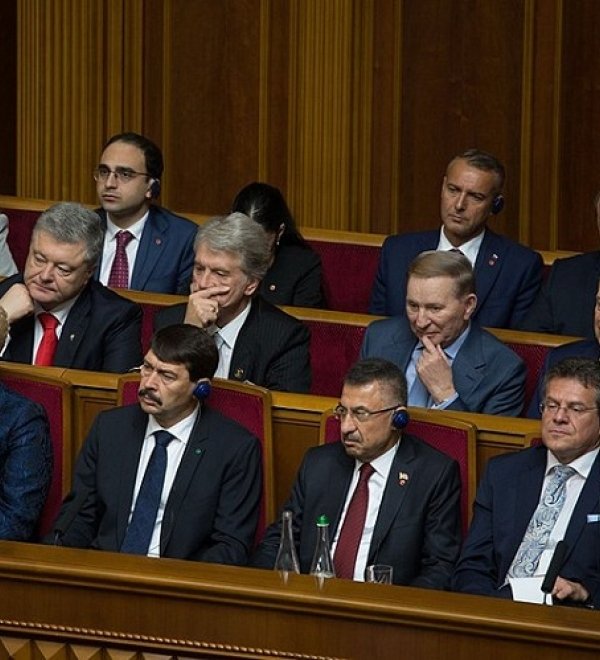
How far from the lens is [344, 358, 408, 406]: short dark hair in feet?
11.3

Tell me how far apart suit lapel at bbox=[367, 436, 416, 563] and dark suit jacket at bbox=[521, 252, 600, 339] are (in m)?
0.92

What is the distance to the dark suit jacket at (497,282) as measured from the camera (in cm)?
448

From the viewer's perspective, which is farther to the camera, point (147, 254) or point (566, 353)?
point (147, 254)

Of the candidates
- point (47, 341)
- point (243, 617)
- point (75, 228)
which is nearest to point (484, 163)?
point (75, 228)

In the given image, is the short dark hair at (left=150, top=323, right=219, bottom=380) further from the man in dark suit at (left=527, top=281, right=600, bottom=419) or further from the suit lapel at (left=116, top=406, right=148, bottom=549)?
the man in dark suit at (left=527, top=281, right=600, bottom=419)

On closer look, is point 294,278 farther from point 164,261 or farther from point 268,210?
point 164,261

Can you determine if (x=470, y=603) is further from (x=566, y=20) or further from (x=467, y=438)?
(x=566, y=20)

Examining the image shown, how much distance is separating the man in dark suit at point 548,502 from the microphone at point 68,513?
71 cm

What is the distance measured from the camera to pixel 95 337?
13.1ft

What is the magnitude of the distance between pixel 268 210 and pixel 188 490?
45.8 inches

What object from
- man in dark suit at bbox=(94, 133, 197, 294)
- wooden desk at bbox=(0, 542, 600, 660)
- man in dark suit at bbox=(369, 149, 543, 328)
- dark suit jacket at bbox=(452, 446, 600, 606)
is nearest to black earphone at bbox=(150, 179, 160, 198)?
man in dark suit at bbox=(94, 133, 197, 294)

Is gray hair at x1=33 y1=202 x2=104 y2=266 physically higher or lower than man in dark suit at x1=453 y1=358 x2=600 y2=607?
higher

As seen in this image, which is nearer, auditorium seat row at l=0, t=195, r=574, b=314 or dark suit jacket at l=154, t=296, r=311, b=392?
dark suit jacket at l=154, t=296, r=311, b=392

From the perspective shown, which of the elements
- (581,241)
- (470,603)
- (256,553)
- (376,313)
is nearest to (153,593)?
(470,603)
